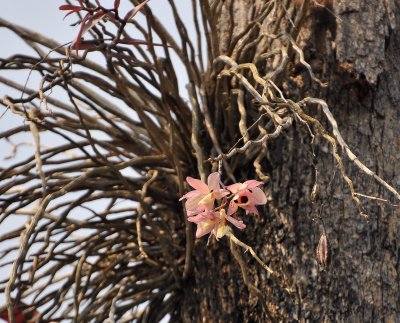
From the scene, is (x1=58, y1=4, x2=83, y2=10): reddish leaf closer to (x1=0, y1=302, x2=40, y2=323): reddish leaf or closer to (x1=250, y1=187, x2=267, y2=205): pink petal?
(x1=250, y1=187, x2=267, y2=205): pink petal

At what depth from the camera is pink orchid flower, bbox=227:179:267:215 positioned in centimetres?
159

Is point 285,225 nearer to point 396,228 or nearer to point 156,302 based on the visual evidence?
point 396,228

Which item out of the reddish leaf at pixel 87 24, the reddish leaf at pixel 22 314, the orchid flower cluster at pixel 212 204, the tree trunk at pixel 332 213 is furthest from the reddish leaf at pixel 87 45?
the reddish leaf at pixel 22 314

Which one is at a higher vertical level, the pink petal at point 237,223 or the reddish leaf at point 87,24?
the reddish leaf at point 87,24

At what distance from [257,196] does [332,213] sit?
28 cm

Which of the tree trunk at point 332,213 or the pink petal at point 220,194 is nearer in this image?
the pink petal at point 220,194

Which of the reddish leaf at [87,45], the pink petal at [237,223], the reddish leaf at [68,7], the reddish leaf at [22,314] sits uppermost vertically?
the reddish leaf at [68,7]

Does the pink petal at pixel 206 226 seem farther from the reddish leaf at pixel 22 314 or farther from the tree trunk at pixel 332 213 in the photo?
the reddish leaf at pixel 22 314

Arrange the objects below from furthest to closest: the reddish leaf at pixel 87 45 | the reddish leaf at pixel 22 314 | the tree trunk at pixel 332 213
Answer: the reddish leaf at pixel 22 314, the tree trunk at pixel 332 213, the reddish leaf at pixel 87 45

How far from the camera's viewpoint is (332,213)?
1.84 metres

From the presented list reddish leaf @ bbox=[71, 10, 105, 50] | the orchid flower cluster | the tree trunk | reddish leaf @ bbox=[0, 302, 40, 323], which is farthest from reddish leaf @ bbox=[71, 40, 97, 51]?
reddish leaf @ bbox=[0, 302, 40, 323]

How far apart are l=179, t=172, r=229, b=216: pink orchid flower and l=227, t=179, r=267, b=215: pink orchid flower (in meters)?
0.03

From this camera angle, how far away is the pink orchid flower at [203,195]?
1560mm

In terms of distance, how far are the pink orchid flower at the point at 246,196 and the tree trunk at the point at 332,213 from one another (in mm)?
161
